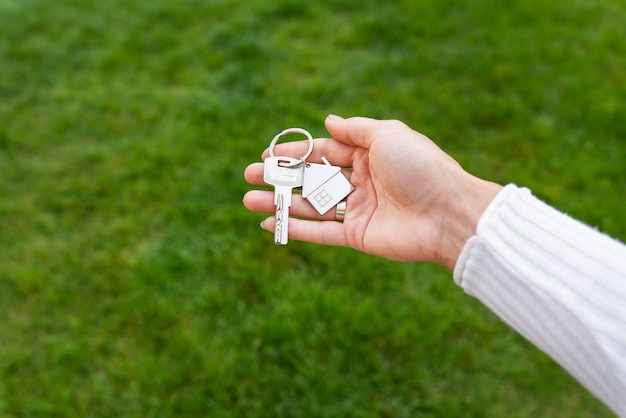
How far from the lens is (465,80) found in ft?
11.4

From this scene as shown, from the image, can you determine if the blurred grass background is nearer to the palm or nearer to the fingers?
the palm

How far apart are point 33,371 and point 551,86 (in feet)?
11.6

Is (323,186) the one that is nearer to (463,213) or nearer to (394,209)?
(394,209)

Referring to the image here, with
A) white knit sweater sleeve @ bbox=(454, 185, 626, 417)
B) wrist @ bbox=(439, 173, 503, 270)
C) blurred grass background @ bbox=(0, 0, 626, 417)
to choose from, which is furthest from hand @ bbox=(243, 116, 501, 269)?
blurred grass background @ bbox=(0, 0, 626, 417)

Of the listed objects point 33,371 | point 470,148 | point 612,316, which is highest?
point 612,316

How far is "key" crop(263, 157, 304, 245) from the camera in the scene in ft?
6.66

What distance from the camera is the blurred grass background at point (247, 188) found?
2391mm

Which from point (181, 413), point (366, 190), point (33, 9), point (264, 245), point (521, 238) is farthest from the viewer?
point (33, 9)

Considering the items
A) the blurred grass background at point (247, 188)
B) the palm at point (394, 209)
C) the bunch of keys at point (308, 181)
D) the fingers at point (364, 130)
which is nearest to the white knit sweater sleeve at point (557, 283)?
the palm at point (394, 209)

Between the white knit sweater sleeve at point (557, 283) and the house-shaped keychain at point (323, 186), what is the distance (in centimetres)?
62

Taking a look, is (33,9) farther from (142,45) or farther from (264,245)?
(264,245)

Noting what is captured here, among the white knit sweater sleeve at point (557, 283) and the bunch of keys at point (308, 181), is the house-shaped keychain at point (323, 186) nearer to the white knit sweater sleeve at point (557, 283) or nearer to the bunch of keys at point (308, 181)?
the bunch of keys at point (308, 181)

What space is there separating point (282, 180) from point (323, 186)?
0.17 metres

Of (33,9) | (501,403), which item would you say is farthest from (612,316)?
(33,9)
